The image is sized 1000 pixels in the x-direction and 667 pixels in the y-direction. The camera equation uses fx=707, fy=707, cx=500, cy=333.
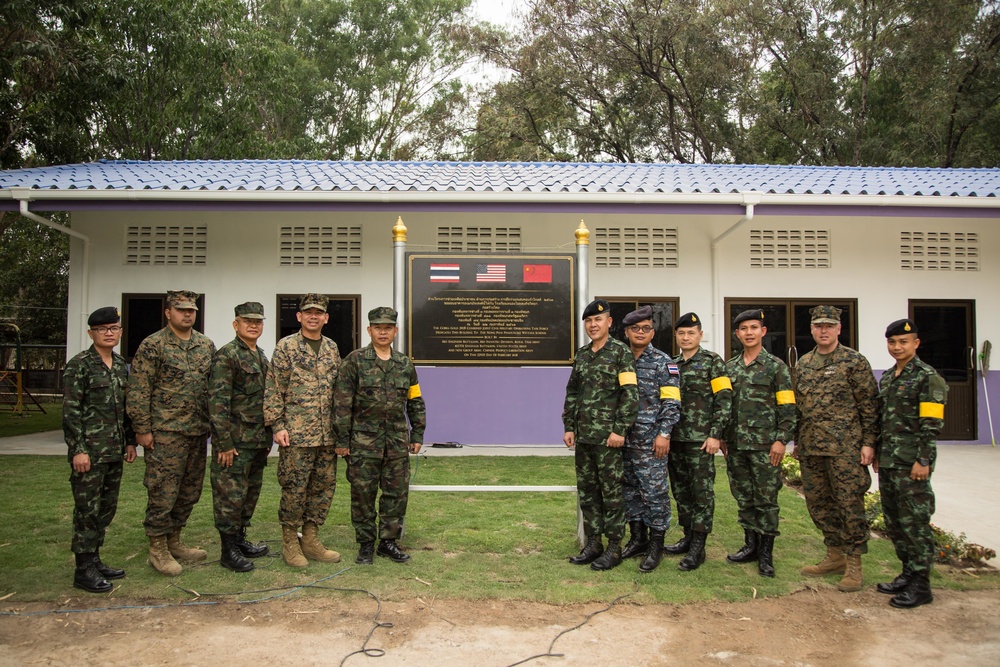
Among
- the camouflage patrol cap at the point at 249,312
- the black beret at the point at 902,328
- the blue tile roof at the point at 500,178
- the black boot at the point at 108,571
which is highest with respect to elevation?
the blue tile roof at the point at 500,178

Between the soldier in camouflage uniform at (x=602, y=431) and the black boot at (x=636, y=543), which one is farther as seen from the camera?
the black boot at (x=636, y=543)

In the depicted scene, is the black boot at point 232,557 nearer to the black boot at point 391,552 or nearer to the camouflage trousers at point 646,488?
the black boot at point 391,552

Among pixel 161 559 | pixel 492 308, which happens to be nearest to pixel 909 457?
pixel 492 308

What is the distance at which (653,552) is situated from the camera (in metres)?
4.61

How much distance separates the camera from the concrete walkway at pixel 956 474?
5680mm

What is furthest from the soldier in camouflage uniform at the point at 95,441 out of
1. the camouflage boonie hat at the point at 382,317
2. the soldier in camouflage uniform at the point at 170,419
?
the camouflage boonie hat at the point at 382,317

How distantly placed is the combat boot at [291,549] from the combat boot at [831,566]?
3.27 m

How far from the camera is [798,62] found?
59.7 feet

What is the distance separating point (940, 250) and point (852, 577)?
7.12 m

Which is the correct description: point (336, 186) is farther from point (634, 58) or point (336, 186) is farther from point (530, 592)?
point (634, 58)

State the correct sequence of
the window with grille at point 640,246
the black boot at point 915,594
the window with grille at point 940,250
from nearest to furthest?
1. the black boot at point 915,594
2. the window with grille at point 640,246
3. the window with grille at point 940,250

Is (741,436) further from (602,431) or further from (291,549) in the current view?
(291,549)

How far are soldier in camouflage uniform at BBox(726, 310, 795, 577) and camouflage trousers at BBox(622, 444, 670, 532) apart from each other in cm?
48

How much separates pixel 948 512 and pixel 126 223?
9747 mm
